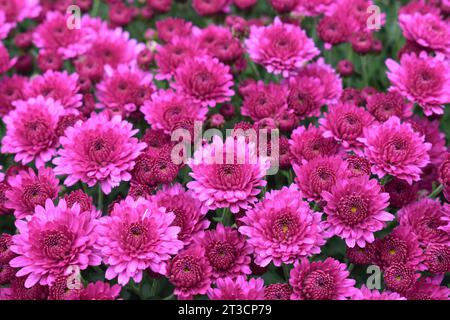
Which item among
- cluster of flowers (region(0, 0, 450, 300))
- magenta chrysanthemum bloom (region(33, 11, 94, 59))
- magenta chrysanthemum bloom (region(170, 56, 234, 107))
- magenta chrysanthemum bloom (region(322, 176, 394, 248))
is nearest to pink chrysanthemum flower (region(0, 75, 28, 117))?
cluster of flowers (region(0, 0, 450, 300))

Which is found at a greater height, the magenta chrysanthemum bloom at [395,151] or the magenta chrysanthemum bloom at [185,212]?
the magenta chrysanthemum bloom at [395,151]

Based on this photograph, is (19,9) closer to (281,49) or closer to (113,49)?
(113,49)

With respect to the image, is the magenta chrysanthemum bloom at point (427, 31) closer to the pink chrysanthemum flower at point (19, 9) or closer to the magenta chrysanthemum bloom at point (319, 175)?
the magenta chrysanthemum bloom at point (319, 175)

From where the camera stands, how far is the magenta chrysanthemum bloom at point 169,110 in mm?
2465

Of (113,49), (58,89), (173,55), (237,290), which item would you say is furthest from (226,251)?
(113,49)

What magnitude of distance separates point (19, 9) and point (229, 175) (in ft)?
7.00

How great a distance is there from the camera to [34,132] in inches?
96.0

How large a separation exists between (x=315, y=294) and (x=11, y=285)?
45.9 inches

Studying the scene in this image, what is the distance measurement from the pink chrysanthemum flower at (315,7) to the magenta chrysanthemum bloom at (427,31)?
0.41 metres

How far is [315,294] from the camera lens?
6.23 ft

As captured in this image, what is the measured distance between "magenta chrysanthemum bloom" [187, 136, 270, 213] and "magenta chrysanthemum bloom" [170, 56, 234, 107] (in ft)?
1.62

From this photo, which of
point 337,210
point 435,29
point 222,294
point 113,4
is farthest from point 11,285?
point 435,29

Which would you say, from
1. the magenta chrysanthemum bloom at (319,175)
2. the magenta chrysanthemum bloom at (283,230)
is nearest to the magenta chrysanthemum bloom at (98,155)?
the magenta chrysanthemum bloom at (283,230)

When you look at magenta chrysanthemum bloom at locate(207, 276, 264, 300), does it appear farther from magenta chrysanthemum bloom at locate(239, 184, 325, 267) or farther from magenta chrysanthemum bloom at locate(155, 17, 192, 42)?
magenta chrysanthemum bloom at locate(155, 17, 192, 42)
